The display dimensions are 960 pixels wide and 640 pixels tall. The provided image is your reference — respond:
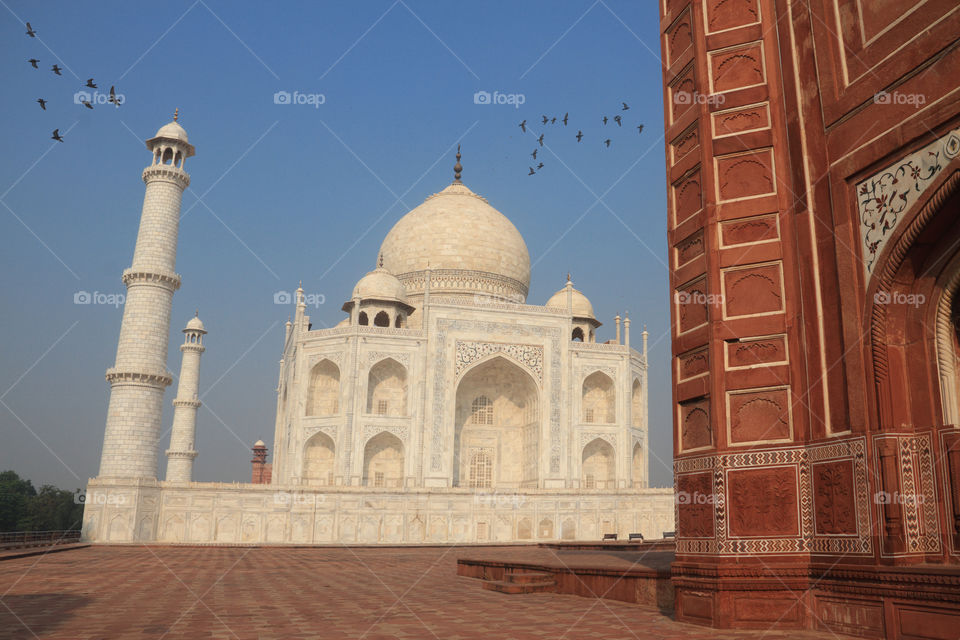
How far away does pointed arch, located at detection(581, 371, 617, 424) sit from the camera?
30953mm

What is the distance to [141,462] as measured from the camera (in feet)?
71.5

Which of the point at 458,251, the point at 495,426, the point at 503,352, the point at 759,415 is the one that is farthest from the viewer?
the point at 458,251

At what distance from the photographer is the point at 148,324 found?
22891 mm

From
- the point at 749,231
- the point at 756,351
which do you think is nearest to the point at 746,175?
the point at 749,231

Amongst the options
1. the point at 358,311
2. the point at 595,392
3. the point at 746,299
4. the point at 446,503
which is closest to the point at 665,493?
the point at 595,392

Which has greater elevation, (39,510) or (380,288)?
(380,288)

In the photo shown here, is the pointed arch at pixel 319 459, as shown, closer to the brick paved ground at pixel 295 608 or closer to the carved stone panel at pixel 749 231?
the brick paved ground at pixel 295 608

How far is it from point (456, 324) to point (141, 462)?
40.6ft

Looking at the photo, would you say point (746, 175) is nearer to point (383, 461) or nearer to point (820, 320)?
point (820, 320)
